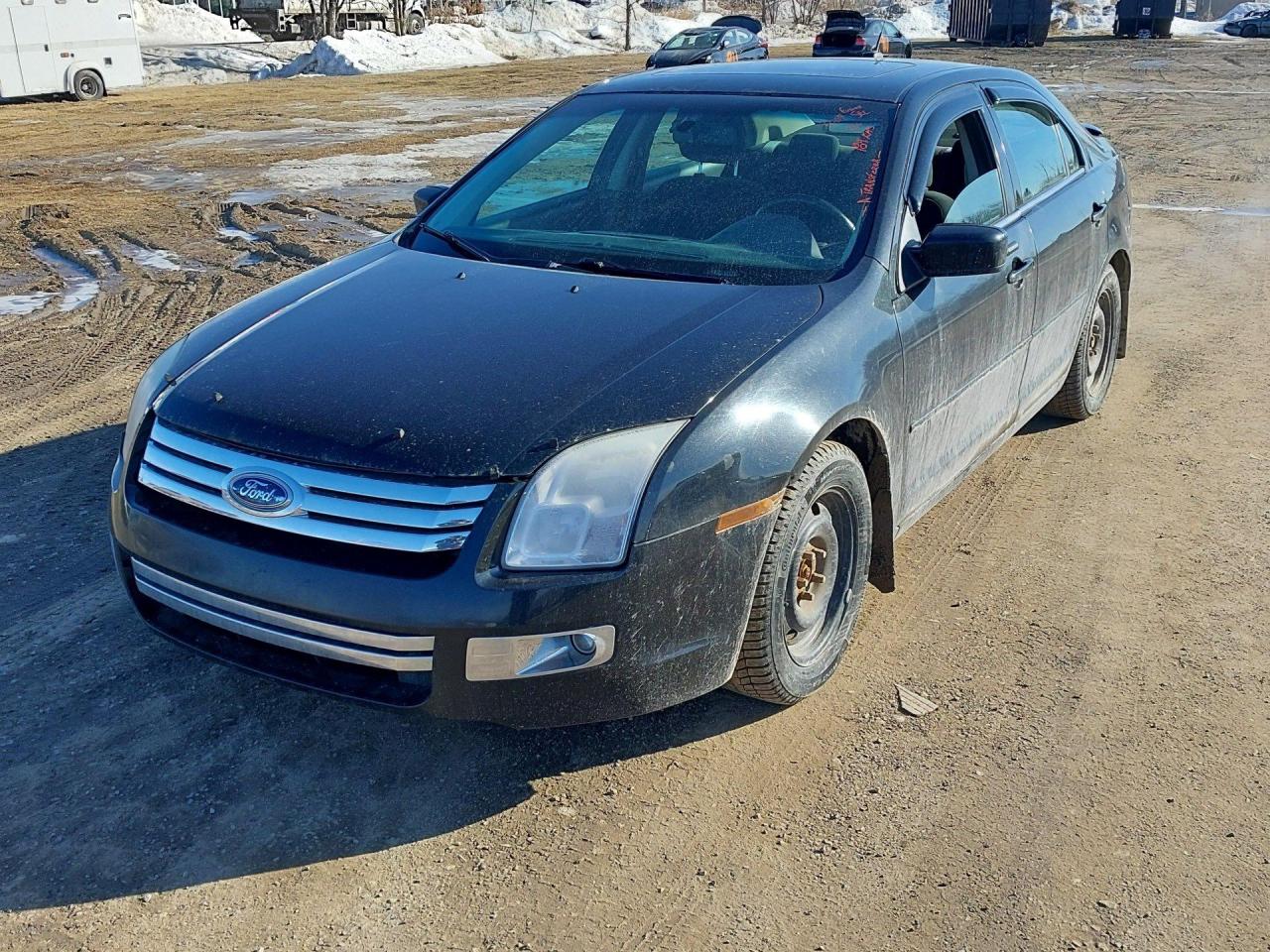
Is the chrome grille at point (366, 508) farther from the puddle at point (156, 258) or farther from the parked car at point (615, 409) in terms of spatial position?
the puddle at point (156, 258)

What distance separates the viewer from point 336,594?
278 centimetres

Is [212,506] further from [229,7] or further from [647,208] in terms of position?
[229,7]

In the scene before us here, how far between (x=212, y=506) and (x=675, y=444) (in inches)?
44.8

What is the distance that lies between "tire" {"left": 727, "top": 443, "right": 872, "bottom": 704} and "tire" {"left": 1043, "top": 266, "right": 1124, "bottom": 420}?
2454mm

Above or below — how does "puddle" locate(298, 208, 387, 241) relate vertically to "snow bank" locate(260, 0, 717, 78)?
below

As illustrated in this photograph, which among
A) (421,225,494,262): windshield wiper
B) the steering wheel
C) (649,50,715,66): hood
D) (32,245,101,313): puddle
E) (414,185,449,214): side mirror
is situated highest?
the steering wheel

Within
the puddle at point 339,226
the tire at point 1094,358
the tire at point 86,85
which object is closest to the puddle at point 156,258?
the puddle at point 339,226

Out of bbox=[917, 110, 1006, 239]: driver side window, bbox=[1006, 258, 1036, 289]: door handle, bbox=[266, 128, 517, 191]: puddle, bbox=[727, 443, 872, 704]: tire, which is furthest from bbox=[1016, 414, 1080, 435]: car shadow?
bbox=[266, 128, 517, 191]: puddle

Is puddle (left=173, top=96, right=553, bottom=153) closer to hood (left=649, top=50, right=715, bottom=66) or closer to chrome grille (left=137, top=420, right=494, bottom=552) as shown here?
hood (left=649, top=50, right=715, bottom=66)

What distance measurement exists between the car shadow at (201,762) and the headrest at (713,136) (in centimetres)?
188

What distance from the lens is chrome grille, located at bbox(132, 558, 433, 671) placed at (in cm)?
278

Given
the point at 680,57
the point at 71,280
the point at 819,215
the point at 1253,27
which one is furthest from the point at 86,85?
the point at 1253,27

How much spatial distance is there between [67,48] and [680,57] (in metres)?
12.8

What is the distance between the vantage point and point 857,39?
30.1m
